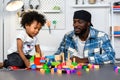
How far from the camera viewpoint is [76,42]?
2.70 metres

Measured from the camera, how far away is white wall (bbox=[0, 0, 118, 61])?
375 centimetres

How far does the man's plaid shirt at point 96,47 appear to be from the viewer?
239cm

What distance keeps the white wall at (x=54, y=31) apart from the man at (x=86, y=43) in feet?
3.22

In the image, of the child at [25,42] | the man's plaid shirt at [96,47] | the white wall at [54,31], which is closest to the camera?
the child at [25,42]

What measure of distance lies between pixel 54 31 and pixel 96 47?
50.8 inches

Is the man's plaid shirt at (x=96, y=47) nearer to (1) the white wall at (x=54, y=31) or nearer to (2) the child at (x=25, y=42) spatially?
(2) the child at (x=25, y=42)

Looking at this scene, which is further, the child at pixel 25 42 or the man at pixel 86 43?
the man at pixel 86 43

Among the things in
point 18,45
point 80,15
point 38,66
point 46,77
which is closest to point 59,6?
point 80,15

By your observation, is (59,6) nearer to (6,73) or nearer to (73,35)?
(73,35)

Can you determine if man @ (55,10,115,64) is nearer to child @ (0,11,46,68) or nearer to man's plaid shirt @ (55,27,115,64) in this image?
man's plaid shirt @ (55,27,115,64)

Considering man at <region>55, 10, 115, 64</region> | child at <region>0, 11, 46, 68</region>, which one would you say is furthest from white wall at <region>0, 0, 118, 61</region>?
child at <region>0, 11, 46, 68</region>

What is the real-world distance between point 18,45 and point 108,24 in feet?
6.03

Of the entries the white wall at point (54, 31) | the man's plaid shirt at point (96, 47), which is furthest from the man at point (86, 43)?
the white wall at point (54, 31)

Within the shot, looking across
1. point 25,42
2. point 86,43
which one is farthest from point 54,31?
point 25,42
